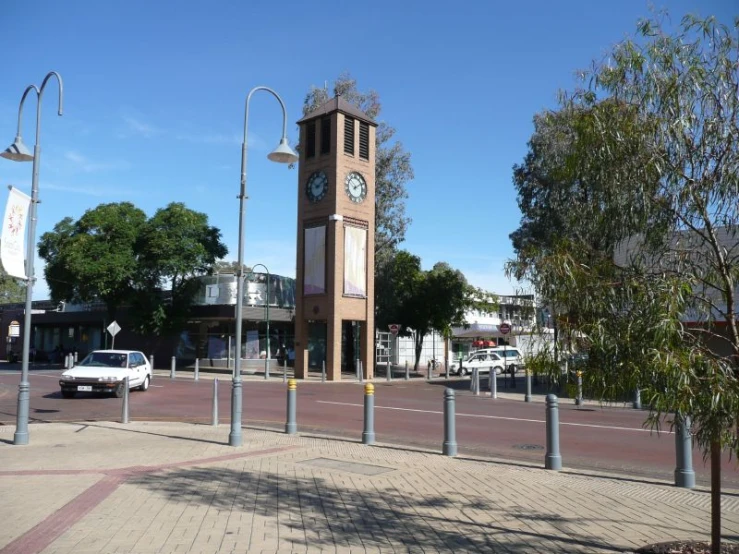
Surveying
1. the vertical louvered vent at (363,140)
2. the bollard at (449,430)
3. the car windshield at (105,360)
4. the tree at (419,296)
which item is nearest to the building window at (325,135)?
the vertical louvered vent at (363,140)

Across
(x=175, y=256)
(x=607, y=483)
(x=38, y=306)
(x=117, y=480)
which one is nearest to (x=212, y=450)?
(x=117, y=480)

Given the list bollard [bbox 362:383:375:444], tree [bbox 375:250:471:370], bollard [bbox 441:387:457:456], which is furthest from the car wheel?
tree [bbox 375:250:471:370]

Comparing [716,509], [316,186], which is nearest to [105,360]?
[316,186]

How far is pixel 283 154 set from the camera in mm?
12602

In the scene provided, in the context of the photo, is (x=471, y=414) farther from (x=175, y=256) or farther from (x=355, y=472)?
(x=175, y=256)

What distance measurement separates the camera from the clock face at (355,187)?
119 feet

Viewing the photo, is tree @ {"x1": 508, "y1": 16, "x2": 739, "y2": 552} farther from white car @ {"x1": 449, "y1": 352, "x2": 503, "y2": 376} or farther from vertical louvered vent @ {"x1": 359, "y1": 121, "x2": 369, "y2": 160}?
white car @ {"x1": 449, "y1": 352, "x2": 503, "y2": 376}

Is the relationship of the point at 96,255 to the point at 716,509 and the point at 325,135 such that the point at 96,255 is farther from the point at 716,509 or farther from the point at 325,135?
the point at 716,509

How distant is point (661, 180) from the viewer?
531cm

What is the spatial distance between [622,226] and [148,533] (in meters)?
4.87

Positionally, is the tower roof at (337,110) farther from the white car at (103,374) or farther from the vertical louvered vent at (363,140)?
the white car at (103,374)

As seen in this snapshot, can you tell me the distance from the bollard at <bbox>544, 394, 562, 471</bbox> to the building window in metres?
28.6

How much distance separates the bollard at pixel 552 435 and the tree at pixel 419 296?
32447 millimetres

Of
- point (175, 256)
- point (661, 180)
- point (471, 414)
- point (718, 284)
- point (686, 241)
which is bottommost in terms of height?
point (471, 414)
